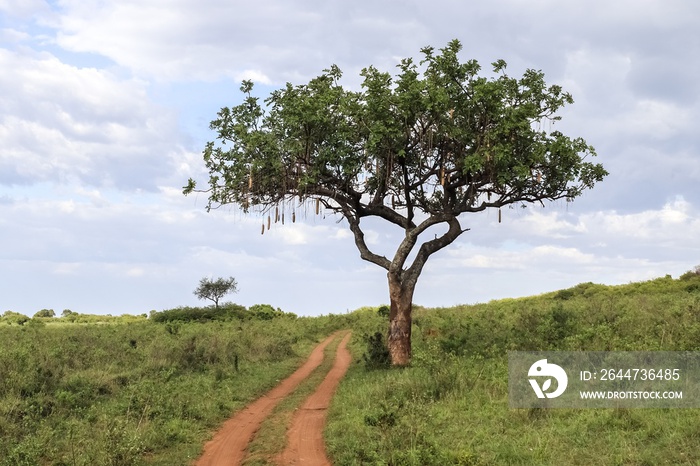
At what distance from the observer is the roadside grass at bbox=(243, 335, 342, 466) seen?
11877 millimetres

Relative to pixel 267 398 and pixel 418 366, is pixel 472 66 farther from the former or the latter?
pixel 267 398

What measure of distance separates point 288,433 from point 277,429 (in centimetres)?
60

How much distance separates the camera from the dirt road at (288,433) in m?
11.9

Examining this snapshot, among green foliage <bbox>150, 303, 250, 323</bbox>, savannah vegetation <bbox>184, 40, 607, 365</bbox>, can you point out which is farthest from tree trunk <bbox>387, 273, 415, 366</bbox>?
green foliage <bbox>150, 303, 250, 323</bbox>

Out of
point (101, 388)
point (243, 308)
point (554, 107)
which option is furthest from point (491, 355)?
point (243, 308)

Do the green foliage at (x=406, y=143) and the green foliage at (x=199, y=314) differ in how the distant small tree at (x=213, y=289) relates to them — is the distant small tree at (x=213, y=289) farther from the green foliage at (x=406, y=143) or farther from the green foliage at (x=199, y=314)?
the green foliage at (x=406, y=143)

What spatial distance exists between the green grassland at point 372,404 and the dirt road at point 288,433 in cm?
38

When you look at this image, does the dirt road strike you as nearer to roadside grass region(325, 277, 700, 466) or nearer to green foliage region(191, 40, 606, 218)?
roadside grass region(325, 277, 700, 466)

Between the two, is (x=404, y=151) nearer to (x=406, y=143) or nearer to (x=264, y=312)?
(x=406, y=143)

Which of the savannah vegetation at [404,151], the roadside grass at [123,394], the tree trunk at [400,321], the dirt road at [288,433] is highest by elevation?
the savannah vegetation at [404,151]

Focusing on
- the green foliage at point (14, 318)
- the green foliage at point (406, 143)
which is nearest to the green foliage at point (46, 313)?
the green foliage at point (14, 318)

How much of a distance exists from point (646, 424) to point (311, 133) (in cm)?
1500

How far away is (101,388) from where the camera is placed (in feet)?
61.2

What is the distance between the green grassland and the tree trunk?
0.66 m
